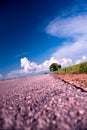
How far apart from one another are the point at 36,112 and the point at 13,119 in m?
1.05

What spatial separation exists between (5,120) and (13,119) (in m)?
0.26

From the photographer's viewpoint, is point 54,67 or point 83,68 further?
point 54,67

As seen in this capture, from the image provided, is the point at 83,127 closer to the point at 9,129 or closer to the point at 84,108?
the point at 84,108

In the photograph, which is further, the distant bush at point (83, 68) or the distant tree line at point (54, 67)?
the distant tree line at point (54, 67)

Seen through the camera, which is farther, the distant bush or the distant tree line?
the distant tree line

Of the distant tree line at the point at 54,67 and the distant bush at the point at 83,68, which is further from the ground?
the distant tree line at the point at 54,67

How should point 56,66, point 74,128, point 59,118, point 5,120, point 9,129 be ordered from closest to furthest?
point 74,128, point 9,129, point 59,118, point 5,120, point 56,66

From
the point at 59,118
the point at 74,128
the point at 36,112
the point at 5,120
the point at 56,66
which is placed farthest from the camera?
the point at 56,66

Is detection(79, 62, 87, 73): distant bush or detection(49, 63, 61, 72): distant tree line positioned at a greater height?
detection(49, 63, 61, 72): distant tree line

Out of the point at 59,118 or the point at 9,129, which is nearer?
the point at 9,129

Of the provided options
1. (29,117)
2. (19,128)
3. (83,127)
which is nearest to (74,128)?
(83,127)

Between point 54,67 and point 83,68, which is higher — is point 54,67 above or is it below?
above

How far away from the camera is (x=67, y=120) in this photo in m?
5.62

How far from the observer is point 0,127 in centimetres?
570
